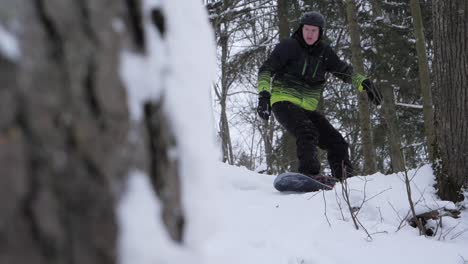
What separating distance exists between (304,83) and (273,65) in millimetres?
343

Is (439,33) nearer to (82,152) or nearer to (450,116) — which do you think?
(450,116)

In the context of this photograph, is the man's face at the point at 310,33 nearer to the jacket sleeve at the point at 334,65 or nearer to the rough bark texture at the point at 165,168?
the jacket sleeve at the point at 334,65

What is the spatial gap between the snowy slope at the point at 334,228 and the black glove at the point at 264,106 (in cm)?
69

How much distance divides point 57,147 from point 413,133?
9.57 meters

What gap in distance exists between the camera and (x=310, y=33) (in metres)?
4.14

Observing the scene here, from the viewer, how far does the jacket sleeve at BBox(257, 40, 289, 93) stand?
4.06 metres

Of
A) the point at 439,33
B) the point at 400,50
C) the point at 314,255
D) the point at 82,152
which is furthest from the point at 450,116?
the point at 400,50

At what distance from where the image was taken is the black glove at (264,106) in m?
3.88

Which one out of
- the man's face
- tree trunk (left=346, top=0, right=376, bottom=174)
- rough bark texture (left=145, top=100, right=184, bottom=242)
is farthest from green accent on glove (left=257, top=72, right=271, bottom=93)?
tree trunk (left=346, top=0, right=376, bottom=174)

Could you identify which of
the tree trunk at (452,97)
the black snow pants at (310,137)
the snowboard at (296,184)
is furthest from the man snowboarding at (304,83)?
the tree trunk at (452,97)

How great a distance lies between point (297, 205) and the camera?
9.73 ft

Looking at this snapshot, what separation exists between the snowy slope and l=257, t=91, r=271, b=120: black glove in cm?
69

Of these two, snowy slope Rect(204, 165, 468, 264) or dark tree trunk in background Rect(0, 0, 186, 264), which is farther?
snowy slope Rect(204, 165, 468, 264)

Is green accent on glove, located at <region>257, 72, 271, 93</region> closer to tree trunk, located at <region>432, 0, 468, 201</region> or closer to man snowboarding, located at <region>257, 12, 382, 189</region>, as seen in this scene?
man snowboarding, located at <region>257, 12, 382, 189</region>
